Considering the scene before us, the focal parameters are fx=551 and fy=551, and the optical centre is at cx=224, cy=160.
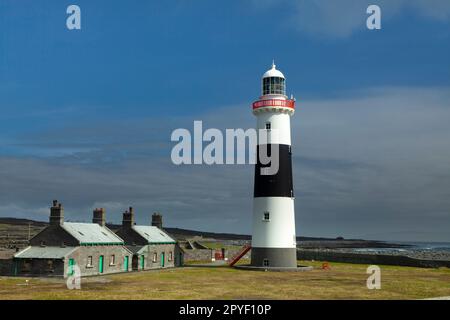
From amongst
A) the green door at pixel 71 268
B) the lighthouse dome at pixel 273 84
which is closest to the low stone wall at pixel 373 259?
the lighthouse dome at pixel 273 84

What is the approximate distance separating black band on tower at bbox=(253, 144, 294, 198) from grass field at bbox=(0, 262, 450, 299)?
7014mm

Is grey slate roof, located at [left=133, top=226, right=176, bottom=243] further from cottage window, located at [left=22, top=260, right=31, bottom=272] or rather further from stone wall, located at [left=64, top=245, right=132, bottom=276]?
cottage window, located at [left=22, top=260, right=31, bottom=272]

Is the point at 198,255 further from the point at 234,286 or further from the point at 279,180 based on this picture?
the point at 234,286

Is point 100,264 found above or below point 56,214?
below

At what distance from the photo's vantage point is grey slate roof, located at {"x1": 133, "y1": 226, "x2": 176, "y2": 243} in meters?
51.7

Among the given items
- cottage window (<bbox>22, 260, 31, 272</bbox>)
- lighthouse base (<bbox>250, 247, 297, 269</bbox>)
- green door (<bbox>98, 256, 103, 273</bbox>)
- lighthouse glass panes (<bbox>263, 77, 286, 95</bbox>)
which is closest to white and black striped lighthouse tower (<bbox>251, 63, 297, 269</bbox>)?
lighthouse base (<bbox>250, 247, 297, 269</bbox>)

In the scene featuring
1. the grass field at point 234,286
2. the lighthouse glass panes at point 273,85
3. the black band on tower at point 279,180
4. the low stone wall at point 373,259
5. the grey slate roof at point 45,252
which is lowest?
the grass field at point 234,286

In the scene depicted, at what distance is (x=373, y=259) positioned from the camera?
6028cm

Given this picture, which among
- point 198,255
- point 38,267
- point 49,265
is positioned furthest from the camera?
point 198,255

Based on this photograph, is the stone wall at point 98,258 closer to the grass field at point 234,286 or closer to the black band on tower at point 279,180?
the grass field at point 234,286

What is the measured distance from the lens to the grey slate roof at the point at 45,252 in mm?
40969

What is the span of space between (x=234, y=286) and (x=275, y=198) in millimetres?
14140

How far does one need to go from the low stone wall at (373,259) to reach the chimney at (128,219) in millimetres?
25515

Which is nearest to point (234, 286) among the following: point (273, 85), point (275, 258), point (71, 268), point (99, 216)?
point (275, 258)
